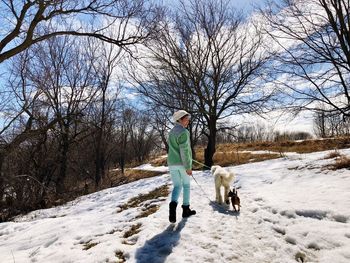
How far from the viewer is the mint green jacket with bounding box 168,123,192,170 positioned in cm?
595

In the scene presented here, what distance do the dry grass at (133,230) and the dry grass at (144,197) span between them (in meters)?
2.25

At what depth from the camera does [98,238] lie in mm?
6023

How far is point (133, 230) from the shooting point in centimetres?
618

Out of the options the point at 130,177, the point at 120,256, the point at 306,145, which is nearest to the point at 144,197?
the point at 120,256

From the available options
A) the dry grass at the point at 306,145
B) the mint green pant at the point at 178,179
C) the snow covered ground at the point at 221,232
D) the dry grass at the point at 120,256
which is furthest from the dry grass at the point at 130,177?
the dry grass at the point at 120,256

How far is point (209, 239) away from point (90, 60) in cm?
1827

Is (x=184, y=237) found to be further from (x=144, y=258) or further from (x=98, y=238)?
(x=98, y=238)

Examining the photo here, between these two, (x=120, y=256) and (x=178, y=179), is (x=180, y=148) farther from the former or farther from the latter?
(x=120, y=256)

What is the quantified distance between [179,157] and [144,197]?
13.0ft

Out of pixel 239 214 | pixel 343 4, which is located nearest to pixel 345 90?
pixel 343 4

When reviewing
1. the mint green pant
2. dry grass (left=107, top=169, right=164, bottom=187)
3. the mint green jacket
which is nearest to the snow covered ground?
the mint green pant

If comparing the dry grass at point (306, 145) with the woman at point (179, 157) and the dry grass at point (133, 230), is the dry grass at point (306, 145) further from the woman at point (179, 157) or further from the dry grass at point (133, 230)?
the dry grass at point (133, 230)

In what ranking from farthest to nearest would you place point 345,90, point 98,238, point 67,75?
point 67,75
point 345,90
point 98,238

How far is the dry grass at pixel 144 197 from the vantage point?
29.3 feet
